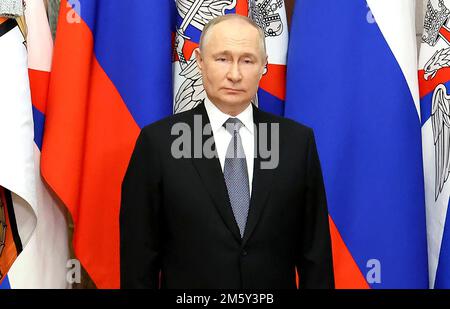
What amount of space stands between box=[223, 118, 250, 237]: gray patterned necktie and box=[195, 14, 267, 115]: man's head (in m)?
0.04

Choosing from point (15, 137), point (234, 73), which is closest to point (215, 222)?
point (234, 73)

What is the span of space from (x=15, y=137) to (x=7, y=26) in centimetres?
30

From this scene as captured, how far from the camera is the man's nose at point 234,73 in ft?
5.02

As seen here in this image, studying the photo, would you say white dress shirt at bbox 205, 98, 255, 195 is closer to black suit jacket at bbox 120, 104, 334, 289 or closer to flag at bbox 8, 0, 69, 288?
black suit jacket at bbox 120, 104, 334, 289

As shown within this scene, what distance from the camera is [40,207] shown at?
1897mm

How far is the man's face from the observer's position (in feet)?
5.07

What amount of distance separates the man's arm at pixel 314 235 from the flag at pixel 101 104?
21.2 inches

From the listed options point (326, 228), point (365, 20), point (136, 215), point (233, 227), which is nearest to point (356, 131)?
point (365, 20)

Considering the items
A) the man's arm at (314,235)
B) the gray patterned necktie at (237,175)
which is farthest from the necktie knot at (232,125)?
the man's arm at (314,235)

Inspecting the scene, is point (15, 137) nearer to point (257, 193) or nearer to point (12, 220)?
point (12, 220)

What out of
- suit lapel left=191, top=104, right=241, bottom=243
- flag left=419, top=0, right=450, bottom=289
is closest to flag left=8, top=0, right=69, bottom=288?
suit lapel left=191, top=104, right=241, bottom=243

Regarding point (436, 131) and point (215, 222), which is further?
point (436, 131)

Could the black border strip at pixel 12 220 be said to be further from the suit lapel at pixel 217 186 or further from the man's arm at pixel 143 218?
the suit lapel at pixel 217 186

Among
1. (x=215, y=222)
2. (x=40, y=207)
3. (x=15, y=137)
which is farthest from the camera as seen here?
(x=40, y=207)
